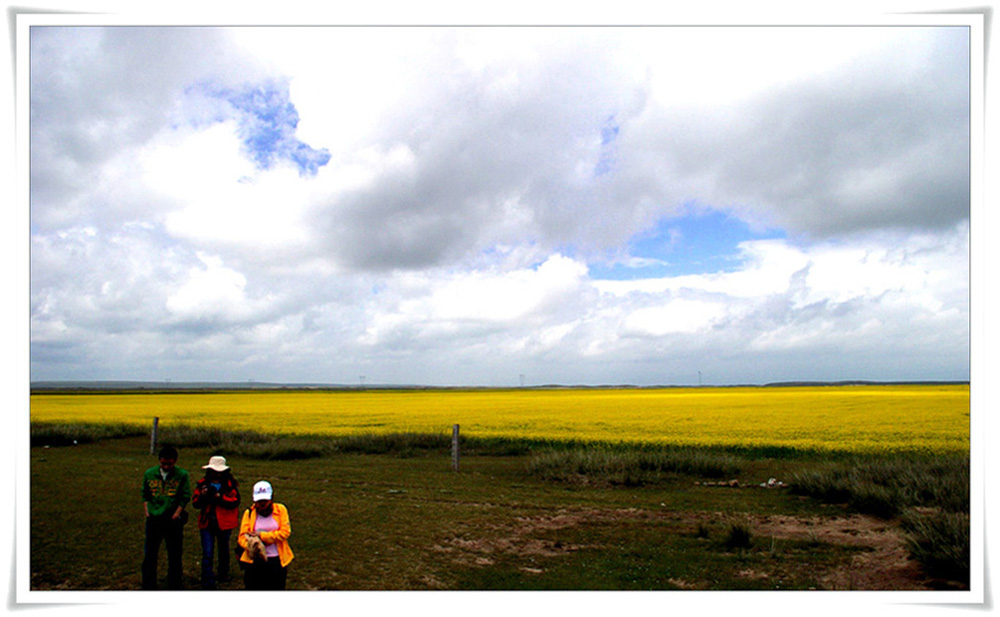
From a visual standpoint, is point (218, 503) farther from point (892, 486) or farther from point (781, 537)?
point (892, 486)

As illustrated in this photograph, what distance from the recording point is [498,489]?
12.1m

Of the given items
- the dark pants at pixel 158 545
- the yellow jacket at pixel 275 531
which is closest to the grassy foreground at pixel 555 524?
the dark pants at pixel 158 545

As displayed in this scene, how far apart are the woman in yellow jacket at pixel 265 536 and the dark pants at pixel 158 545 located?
1332mm

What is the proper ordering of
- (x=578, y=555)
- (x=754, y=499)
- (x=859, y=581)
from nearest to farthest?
(x=859, y=581) → (x=578, y=555) → (x=754, y=499)

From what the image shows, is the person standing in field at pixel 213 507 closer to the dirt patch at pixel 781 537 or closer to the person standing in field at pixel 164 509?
the person standing in field at pixel 164 509

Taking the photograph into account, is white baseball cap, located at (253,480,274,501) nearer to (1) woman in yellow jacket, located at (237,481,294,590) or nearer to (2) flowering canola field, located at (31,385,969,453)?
(1) woman in yellow jacket, located at (237,481,294,590)

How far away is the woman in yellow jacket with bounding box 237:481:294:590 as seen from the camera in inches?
179

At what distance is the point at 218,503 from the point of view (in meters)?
5.55

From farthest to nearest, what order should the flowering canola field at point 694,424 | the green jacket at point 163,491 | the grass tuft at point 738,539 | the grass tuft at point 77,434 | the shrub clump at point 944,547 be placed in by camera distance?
1. the grass tuft at point 77,434
2. the flowering canola field at point 694,424
3. the grass tuft at point 738,539
4. the shrub clump at point 944,547
5. the green jacket at point 163,491

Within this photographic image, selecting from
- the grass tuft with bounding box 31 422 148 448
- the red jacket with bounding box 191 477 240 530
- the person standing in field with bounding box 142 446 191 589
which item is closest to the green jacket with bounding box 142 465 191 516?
the person standing in field with bounding box 142 446 191 589

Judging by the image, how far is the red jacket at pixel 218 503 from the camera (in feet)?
18.1
